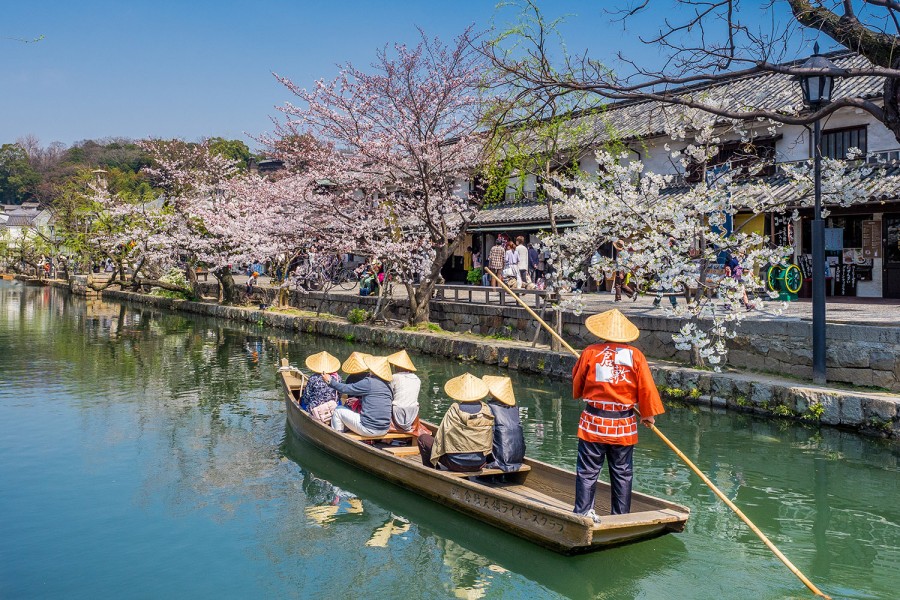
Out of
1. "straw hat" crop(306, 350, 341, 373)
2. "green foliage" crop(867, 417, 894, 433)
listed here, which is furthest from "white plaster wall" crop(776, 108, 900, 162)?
"straw hat" crop(306, 350, 341, 373)

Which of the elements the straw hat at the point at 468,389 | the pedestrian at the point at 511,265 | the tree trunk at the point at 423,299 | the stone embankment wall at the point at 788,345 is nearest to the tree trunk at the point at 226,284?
the tree trunk at the point at 423,299

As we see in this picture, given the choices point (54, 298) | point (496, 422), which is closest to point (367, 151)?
point (496, 422)

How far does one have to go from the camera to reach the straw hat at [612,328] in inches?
241

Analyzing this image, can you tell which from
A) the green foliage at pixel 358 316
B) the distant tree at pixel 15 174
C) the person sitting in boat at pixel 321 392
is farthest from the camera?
the distant tree at pixel 15 174

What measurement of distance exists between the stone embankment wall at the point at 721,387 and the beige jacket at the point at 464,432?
5922mm

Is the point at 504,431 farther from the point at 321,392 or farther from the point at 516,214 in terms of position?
the point at 516,214

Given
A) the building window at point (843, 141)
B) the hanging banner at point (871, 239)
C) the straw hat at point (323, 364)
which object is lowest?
the straw hat at point (323, 364)

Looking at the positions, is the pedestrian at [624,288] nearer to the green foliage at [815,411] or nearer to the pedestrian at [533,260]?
the pedestrian at [533,260]

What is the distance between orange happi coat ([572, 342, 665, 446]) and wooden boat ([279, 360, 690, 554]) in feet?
2.13

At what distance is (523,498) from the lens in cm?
640

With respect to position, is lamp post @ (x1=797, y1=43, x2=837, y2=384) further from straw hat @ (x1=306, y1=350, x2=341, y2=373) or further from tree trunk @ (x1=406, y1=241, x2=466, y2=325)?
tree trunk @ (x1=406, y1=241, x2=466, y2=325)

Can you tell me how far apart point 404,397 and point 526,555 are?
2.87 meters

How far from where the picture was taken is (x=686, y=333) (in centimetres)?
1259

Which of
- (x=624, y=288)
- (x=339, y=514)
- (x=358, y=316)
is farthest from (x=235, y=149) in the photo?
(x=339, y=514)
